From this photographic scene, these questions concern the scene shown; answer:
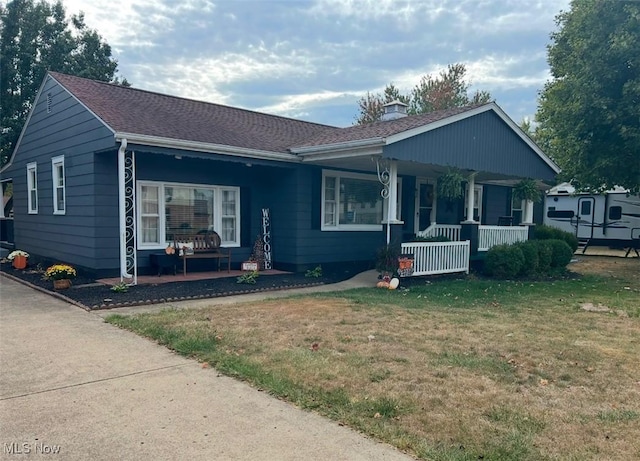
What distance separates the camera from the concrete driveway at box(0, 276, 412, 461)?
2865 mm

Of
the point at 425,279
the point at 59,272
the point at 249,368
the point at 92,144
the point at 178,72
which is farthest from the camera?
the point at 178,72

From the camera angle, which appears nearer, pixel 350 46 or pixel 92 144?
pixel 92 144

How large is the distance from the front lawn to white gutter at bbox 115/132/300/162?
3.59 metres

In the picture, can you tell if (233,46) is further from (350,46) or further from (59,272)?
(59,272)

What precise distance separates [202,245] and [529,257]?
27.0 ft

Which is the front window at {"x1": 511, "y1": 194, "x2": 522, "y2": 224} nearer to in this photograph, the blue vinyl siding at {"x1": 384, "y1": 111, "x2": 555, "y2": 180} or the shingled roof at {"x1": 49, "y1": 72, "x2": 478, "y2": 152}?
the blue vinyl siding at {"x1": 384, "y1": 111, "x2": 555, "y2": 180}

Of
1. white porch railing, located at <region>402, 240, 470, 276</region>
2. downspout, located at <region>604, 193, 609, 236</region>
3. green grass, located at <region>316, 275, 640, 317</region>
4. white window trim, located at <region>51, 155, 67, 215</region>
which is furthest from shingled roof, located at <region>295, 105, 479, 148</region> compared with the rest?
downspout, located at <region>604, 193, 609, 236</region>

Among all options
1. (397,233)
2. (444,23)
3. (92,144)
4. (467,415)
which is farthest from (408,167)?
(467,415)

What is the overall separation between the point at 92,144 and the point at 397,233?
6.64m

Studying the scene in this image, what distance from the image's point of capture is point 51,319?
6332 millimetres

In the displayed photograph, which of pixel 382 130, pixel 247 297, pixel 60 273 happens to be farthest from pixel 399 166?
pixel 60 273

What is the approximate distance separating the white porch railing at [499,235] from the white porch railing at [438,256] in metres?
1.21

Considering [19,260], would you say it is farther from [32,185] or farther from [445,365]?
[445,365]

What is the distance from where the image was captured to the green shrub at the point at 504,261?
11.4 meters
